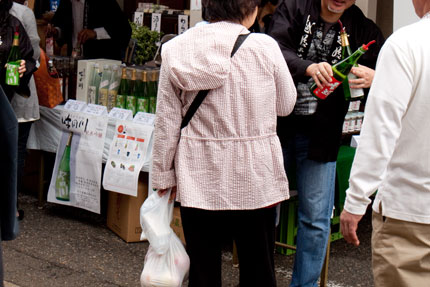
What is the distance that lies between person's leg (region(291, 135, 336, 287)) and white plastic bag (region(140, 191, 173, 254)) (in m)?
0.99

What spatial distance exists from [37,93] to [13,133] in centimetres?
380

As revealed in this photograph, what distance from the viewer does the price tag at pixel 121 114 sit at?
5.33m

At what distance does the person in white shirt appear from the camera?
2424mm

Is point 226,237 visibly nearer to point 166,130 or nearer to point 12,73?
point 166,130

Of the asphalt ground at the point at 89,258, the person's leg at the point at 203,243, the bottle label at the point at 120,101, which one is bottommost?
the asphalt ground at the point at 89,258

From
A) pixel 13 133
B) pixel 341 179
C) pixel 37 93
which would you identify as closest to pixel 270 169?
pixel 13 133

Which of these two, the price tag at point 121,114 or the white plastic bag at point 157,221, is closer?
the white plastic bag at point 157,221

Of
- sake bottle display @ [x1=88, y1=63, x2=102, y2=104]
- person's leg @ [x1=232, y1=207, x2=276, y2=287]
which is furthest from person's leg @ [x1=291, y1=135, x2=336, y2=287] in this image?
sake bottle display @ [x1=88, y1=63, x2=102, y2=104]

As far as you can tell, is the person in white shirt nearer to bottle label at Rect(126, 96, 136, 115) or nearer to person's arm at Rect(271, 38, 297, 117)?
person's arm at Rect(271, 38, 297, 117)

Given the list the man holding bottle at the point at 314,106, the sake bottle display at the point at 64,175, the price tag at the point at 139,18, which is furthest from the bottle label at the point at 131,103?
the price tag at the point at 139,18

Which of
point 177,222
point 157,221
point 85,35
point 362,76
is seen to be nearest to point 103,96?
point 85,35

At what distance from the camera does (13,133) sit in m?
2.34

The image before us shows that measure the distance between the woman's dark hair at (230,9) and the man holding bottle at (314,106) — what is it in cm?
68

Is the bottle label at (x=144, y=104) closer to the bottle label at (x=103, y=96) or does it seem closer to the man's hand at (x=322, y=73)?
the bottle label at (x=103, y=96)
